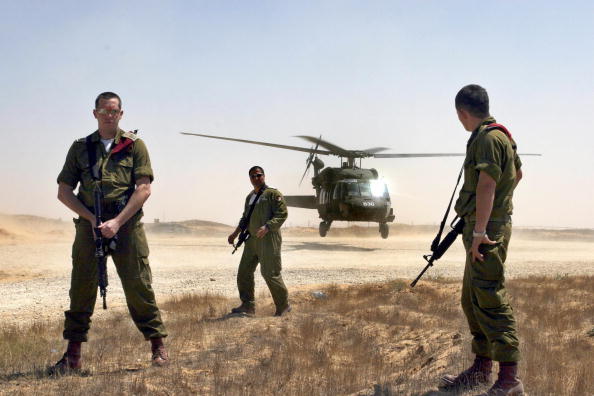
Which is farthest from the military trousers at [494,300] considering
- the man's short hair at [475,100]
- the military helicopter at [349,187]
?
the military helicopter at [349,187]

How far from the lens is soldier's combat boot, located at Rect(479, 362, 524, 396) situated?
374 cm

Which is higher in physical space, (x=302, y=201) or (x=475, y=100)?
(x=475, y=100)

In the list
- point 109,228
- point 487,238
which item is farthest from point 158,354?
point 487,238

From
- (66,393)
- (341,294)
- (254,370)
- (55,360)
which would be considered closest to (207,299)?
(341,294)

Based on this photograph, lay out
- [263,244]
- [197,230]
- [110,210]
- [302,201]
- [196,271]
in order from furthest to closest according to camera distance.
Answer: [197,230]
[302,201]
[196,271]
[263,244]
[110,210]

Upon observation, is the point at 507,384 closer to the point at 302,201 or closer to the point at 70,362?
the point at 70,362

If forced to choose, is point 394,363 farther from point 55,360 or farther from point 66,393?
point 55,360

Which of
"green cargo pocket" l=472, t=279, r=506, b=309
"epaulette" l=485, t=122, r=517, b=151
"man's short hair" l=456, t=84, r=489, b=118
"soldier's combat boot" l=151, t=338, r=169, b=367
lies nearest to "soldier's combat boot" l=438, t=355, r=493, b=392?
"green cargo pocket" l=472, t=279, r=506, b=309

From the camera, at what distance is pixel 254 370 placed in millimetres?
4805

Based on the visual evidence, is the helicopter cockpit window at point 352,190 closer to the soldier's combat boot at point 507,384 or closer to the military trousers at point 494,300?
the military trousers at point 494,300

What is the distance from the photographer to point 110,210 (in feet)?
15.5

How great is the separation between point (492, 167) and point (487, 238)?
447 mm

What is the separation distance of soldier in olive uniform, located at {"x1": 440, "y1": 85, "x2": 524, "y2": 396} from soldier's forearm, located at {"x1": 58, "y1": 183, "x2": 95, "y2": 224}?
278cm

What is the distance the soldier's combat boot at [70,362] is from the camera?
480cm
